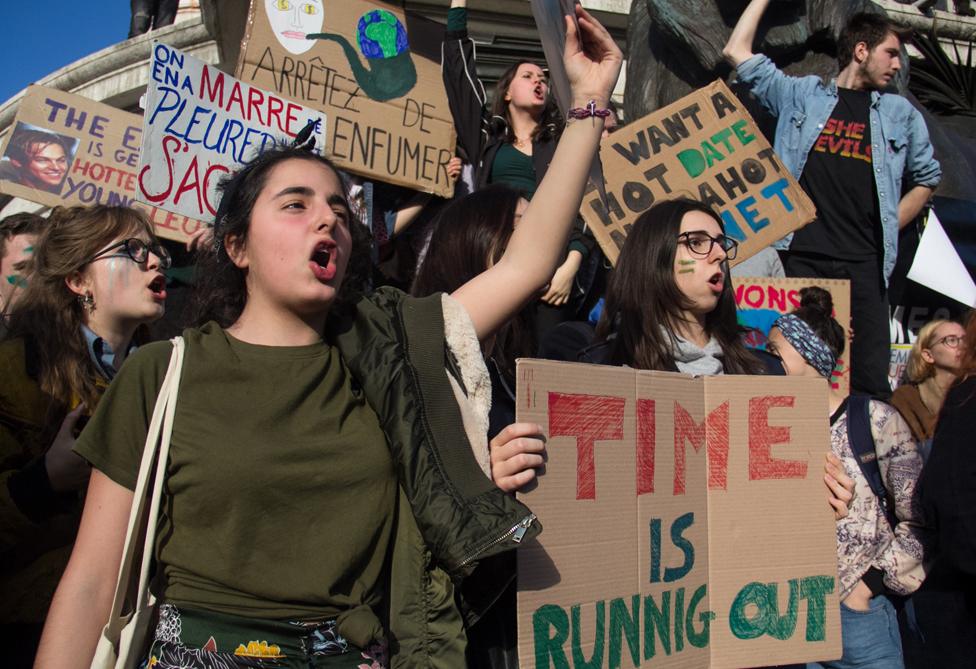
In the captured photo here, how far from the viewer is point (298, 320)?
201 centimetres

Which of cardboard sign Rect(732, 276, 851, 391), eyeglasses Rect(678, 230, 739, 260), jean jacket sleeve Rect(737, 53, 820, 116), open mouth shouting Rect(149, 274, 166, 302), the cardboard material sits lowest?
open mouth shouting Rect(149, 274, 166, 302)

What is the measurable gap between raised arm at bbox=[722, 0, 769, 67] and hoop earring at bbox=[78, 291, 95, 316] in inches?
161

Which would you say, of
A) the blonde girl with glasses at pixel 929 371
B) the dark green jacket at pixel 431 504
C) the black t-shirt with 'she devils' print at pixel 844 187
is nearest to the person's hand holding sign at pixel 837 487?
the dark green jacket at pixel 431 504

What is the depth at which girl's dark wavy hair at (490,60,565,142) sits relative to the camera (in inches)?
215

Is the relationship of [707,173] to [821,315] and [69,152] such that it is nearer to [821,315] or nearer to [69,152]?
[821,315]

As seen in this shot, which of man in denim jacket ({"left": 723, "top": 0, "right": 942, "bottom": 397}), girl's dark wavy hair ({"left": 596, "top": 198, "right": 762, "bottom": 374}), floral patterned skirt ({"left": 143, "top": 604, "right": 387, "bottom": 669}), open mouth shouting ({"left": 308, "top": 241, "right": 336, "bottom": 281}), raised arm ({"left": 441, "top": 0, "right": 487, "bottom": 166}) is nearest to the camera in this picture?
floral patterned skirt ({"left": 143, "top": 604, "right": 387, "bottom": 669})

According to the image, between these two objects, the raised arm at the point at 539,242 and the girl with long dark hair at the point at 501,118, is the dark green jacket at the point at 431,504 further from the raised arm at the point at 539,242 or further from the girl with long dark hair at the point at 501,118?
the girl with long dark hair at the point at 501,118

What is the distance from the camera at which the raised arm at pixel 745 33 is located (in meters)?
5.74

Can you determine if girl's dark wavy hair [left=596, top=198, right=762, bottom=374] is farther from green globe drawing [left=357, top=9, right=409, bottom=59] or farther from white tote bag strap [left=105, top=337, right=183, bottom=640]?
green globe drawing [left=357, top=9, right=409, bottom=59]

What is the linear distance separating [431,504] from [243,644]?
399mm

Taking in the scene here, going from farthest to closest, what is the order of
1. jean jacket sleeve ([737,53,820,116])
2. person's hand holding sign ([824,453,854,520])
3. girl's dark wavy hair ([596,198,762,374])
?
jean jacket sleeve ([737,53,820,116]) → girl's dark wavy hair ([596,198,762,374]) → person's hand holding sign ([824,453,854,520])

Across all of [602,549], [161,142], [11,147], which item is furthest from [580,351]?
[11,147]

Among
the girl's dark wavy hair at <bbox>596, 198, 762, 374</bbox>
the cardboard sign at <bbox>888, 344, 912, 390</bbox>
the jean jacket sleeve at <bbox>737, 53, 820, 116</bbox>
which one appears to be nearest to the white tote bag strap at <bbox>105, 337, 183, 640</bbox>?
the girl's dark wavy hair at <bbox>596, 198, 762, 374</bbox>

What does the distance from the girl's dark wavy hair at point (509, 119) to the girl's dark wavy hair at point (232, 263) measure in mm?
3349
